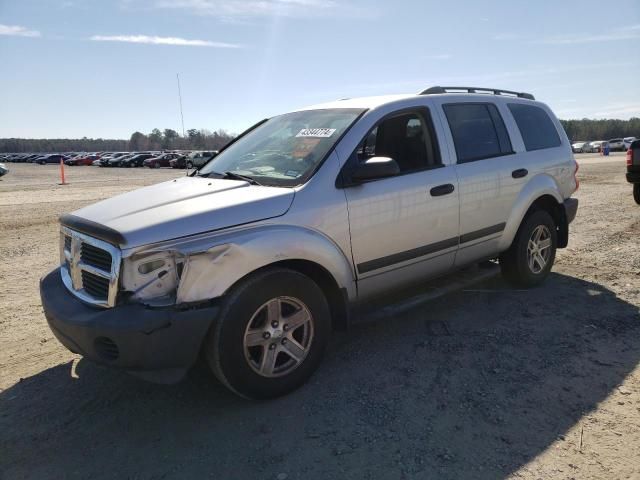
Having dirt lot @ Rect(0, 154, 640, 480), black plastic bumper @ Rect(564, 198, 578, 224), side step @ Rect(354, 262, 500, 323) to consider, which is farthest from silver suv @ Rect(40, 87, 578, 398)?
black plastic bumper @ Rect(564, 198, 578, 224)

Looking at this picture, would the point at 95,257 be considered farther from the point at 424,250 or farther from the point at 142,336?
the point at 424,250

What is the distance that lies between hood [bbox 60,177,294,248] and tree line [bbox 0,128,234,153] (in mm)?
115186

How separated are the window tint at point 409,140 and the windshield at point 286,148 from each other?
41 cm

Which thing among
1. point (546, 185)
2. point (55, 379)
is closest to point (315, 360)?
Answer: point (55, 379)

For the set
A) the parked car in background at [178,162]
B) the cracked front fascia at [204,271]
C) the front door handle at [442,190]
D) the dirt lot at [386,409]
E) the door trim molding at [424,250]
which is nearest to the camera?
the dirt lot at [386,409]

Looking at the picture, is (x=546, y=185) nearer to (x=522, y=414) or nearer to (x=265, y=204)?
(x=522, y=414)

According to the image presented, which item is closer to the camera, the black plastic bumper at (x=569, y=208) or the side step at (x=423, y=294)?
the side step at (x=423, y=294)

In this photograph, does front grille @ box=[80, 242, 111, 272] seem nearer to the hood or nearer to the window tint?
the hood

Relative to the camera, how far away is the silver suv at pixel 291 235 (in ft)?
8.62

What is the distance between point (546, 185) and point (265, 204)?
3248mm

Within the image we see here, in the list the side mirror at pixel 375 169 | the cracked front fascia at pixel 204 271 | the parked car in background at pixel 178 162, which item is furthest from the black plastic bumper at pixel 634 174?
the parked car in background at pixel 178 162

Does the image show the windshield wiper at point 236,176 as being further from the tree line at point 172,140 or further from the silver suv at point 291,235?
the tree line at point 172,140

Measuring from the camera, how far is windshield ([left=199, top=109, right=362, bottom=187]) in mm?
3355

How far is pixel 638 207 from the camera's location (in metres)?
9.55
